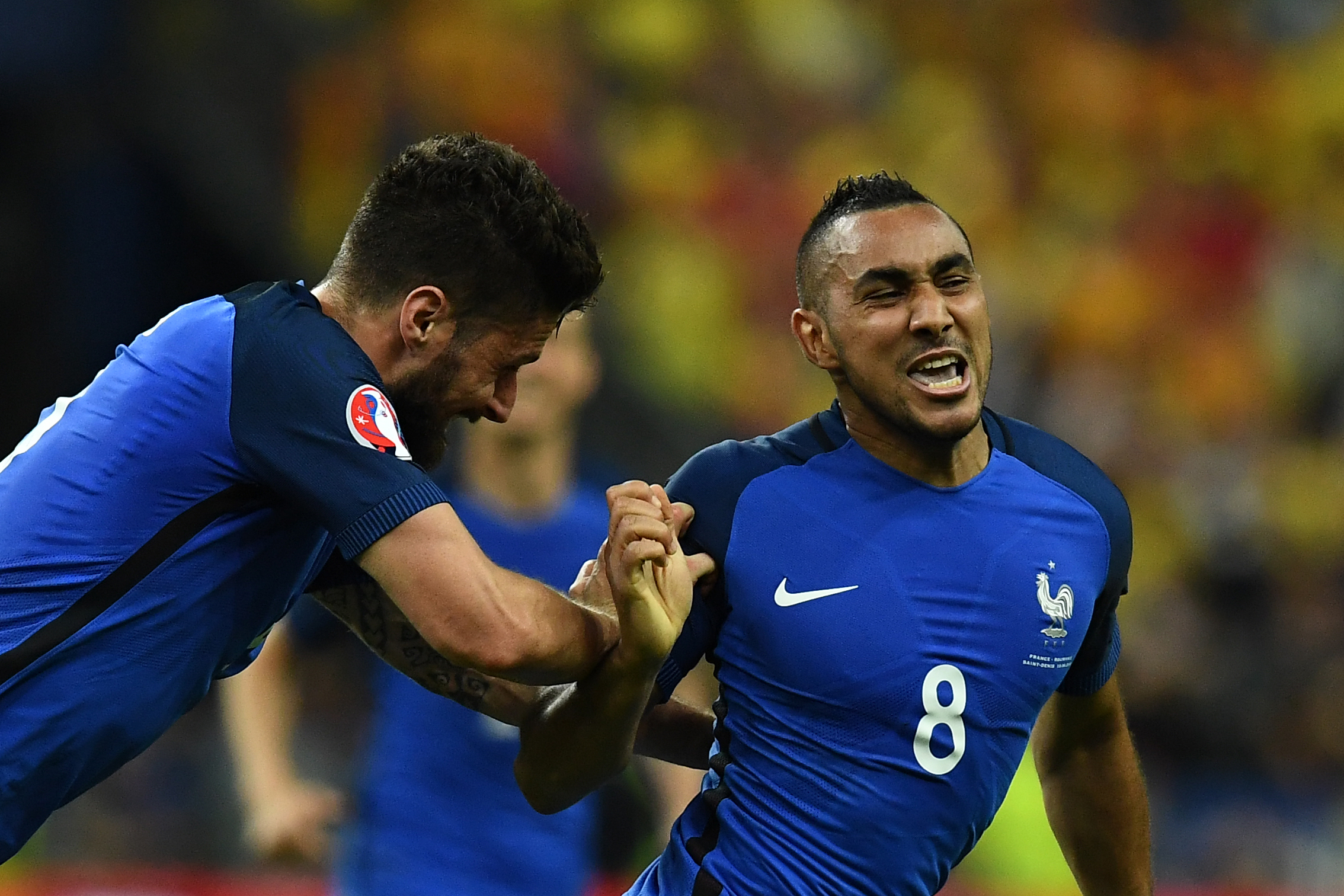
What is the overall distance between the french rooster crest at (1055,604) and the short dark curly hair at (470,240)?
98 centimetres

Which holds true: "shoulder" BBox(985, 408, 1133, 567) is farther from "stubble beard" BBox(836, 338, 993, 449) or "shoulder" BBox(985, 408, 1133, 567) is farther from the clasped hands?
the clasped hands

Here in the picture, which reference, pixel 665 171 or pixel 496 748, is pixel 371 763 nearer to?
pixel 496 748

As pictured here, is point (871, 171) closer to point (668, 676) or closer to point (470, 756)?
point (470, 756)

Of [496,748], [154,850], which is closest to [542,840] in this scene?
[496,748]

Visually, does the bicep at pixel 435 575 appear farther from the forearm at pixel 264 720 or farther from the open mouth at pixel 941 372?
the forearm at pixel 264 720

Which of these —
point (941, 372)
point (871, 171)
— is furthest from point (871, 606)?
point (871, 171)

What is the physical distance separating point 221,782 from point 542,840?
8.21 ft

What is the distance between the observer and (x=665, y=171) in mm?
9664

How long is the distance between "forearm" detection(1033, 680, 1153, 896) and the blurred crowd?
169 inches

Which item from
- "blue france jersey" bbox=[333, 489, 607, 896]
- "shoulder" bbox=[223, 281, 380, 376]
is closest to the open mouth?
"shoulder" bbox=[223, 281, 380, 376]

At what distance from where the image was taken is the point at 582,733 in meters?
2.86

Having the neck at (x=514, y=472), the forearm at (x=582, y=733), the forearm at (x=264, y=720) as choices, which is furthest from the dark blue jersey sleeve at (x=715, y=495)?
the forearm at (x=264, y=720)

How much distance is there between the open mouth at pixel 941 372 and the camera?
2.80m

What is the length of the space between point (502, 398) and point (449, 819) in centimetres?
184
